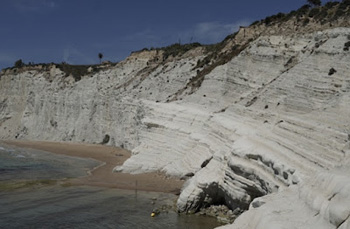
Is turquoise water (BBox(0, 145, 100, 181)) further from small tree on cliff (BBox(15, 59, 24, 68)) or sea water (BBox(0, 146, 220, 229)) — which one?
small tree on cliff (BBox(15, 59, 24, 68))

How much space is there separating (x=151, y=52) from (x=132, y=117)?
807 inches

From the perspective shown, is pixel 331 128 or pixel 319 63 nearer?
pixel 331 128

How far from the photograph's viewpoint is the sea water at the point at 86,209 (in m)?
16.2

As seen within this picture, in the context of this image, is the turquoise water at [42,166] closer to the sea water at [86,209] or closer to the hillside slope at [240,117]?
the sea water at [86,209]

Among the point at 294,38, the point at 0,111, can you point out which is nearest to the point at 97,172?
the point at 294,38

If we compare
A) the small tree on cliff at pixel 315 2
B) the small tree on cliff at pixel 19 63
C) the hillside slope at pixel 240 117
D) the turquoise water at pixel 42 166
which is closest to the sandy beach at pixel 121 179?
the hillside slope at pixel 240 117

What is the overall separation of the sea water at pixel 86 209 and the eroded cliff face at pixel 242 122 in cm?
171

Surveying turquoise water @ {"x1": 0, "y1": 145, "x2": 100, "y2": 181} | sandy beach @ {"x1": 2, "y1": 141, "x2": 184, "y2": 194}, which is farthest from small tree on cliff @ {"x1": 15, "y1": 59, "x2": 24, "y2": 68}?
sandy beach @ {"x1": 2, "y1": 141, "x2": 184, "y2": 194}

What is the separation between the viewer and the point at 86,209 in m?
18.7

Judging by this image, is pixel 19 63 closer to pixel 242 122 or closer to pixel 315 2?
pixel 315 2

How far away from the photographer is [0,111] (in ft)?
254

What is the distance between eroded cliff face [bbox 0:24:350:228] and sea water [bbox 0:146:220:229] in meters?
1.71

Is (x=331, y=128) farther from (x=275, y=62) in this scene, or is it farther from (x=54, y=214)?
(x=275, y=62)

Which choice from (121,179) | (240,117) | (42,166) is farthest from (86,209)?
(42,166)
